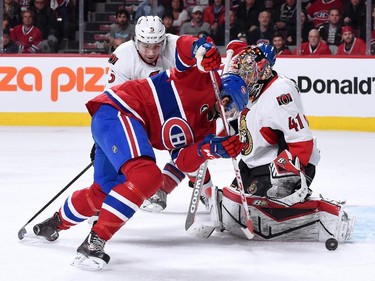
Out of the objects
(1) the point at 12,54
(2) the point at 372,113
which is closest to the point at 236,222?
(2) the point at 372,113

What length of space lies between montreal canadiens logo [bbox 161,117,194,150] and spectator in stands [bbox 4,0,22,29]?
19.3ft

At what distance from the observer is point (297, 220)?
3.69 m

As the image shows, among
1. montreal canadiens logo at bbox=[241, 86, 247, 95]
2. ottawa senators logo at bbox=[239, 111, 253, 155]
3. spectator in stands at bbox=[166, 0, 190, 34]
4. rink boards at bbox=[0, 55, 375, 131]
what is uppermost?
montreal canadiens logo at bbox=[241, 86, 247, 95]

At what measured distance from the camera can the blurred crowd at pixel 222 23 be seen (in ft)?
28.2

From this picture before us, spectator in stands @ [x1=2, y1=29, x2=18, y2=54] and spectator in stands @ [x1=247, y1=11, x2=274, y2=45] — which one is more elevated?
spectator in stands @ [x1=247, y1=11, x2=274, y2=45]

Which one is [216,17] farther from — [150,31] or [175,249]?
[175,249]

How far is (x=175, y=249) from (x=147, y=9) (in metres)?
5.66

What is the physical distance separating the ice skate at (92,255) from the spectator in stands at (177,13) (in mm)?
5989

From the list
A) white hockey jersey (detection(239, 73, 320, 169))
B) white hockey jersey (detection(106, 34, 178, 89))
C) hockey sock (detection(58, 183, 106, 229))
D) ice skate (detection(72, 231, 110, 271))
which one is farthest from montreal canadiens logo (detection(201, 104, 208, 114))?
white hockey jersey (detection(106, 34, 178, 89))

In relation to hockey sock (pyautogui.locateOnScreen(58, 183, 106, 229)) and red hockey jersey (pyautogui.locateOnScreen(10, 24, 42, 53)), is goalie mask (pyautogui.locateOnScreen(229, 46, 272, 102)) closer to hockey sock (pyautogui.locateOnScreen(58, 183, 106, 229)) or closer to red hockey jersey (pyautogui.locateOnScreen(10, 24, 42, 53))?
hockey sock (pyautogui.locateOnScreen(58, 183, 106, 229))

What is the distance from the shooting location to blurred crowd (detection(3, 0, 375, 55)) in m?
8.61

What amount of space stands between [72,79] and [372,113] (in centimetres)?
283

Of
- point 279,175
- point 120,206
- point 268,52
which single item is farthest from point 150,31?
point 120,206

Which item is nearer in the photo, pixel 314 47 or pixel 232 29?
pixel 314 47
